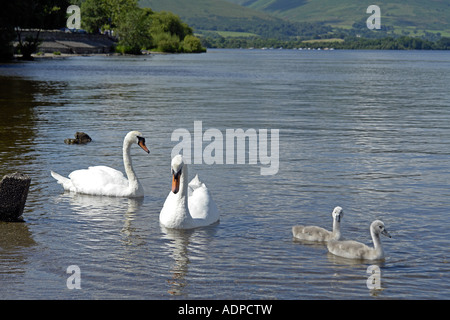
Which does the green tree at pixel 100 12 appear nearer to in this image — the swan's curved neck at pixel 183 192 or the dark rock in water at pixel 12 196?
the dark rock in water at pixel 12 196

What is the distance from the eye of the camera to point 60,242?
11680 millimetres

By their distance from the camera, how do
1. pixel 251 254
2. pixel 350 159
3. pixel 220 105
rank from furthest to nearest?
pixel 220 105 → pixel 350 159 → pixel 251 254

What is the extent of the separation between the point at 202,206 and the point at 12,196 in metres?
3.31

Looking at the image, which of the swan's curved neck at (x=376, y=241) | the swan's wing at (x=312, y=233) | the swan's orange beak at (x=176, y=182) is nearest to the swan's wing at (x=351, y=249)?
the swan's curved neck at (x=376, y=241)

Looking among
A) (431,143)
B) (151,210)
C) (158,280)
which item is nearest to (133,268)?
(158,280)

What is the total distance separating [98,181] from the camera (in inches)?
597

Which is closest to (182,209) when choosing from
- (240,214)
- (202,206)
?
(202,206)

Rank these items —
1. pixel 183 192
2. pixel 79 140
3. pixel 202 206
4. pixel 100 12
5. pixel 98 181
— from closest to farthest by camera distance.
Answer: pixel 183 192 → pixel 202 206 → pixel 98 181 → pixel 79 140 → pixel 100 12

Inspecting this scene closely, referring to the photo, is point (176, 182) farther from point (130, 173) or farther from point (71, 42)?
point (71, 42)

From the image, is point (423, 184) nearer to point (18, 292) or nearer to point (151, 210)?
point (151, 210)

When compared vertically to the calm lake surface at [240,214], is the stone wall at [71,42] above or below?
above

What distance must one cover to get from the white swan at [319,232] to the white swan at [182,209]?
1698 millimetres

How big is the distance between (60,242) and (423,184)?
8612mm

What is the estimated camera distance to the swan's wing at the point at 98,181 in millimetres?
15148
